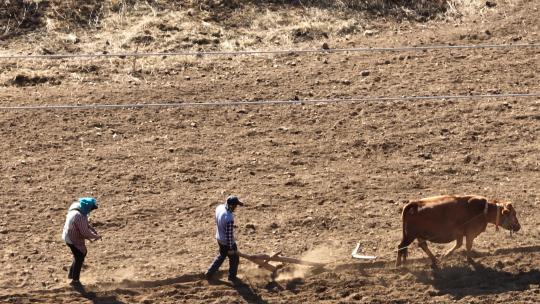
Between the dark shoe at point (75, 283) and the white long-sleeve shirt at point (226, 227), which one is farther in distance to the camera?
the dark shoe at point (75, 283)

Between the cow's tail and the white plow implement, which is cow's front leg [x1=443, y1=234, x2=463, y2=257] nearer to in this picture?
the cow's tail

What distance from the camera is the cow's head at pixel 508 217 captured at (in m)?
19.3

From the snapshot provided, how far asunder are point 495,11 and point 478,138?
540 centimetres

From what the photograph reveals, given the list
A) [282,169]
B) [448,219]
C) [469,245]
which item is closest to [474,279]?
[469,245]

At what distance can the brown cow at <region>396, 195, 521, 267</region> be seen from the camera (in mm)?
19031

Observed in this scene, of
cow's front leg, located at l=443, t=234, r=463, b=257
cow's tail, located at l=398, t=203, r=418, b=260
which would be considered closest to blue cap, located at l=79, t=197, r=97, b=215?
cow's tail, located at l=398, t=203, r=418, b=260

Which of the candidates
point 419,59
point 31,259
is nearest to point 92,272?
point 31,259

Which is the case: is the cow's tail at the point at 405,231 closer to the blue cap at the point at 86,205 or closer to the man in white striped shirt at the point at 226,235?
the man in white striped shirt at the point at 226,235

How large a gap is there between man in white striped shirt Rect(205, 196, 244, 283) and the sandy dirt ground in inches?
15.9

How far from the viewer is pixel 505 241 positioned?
2009cm

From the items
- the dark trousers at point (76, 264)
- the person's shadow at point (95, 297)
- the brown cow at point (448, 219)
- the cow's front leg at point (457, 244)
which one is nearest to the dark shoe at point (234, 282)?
the person's shadow at point (95, 297)

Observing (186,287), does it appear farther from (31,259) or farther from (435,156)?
(435,156)

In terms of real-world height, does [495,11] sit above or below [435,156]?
above

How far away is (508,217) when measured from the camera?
1934 centimetres
